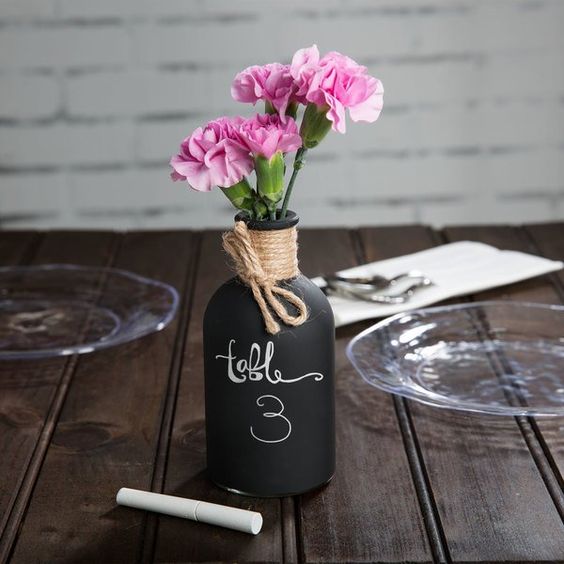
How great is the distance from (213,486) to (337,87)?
1.25 ft

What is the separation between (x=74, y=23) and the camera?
9.08 ft

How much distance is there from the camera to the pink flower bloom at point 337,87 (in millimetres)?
873

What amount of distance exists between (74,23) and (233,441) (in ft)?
6.63

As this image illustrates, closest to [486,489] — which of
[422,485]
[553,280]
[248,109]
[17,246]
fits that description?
[422,485]

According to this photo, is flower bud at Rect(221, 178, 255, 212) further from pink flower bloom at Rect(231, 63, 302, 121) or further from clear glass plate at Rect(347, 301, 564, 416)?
clear glass plate at Rect(347, 301, 564, 416)

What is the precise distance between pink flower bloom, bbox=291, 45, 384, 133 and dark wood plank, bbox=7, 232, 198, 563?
1.26 ft

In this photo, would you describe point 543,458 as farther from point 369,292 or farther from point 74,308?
point 74,308

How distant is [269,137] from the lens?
2.85 feet

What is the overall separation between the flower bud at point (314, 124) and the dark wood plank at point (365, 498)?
317 millimetres

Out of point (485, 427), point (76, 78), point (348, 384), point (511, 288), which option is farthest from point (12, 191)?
point (485, 427)

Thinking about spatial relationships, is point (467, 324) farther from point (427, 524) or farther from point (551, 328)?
point (427, 524)

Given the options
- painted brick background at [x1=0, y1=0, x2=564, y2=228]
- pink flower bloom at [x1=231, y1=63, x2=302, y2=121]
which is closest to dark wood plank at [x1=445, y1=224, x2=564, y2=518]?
pink flower bloom at [x1=231, y1=63, x2=302, y2=121]

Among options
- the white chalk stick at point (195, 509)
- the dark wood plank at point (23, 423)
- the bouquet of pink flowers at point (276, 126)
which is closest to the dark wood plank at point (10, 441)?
the dark wood plank at point (23, 423)

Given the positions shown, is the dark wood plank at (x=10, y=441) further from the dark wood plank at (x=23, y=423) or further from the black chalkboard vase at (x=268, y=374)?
the black chalkboard vase at (x=268, y=374)
